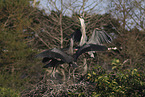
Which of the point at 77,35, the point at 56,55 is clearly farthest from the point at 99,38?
the point at 56,55

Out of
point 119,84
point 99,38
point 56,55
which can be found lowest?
point 119,84

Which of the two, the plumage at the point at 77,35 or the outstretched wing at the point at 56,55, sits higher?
the plumage at the point at 77,35

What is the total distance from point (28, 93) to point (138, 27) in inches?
439

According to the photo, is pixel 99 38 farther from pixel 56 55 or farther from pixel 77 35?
pixel 56 55

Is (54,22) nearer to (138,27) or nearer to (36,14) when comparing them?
(36,14)

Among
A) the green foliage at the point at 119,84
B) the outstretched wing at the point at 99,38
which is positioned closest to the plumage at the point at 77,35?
the outstretched wing at the point at 99,38

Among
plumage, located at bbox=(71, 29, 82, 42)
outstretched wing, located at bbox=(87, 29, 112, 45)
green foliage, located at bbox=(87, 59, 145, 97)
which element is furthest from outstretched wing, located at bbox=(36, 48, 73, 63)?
outstretched wing, located at bbox=(87, 29, 112, 45)

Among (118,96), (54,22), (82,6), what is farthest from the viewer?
(54,22)

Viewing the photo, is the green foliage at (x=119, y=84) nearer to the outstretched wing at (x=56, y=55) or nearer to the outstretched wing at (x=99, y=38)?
the outstretched wing at (x=56, y=55)

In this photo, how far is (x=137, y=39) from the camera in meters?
14.0

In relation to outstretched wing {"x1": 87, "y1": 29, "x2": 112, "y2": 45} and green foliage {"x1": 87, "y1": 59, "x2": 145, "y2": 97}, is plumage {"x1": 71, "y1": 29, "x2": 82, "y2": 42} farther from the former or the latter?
green foliage {"x1": 87, "y1": 59, "x2": 145, "y2": 97}

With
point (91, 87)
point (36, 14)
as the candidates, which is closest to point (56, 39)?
point (36, 14)

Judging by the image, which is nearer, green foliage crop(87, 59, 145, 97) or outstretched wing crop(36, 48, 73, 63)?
green foliage crop(87, 59, 145, 97)

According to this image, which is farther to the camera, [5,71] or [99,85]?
[5,71]
